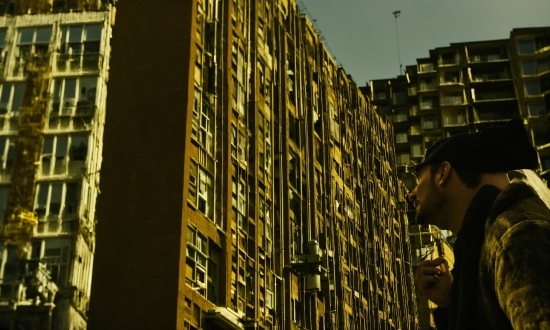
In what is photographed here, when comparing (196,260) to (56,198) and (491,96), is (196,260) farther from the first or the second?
(491,96)

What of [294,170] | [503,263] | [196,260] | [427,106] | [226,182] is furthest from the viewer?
[427,106]

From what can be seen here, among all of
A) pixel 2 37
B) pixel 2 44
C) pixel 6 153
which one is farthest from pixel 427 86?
pixel 6 153

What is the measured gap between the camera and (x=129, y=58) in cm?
3419

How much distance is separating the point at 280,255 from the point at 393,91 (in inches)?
2398

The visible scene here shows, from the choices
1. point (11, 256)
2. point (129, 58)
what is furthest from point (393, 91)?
point (11, 256)

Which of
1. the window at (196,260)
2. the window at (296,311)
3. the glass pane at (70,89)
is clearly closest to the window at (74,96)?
the glass pane at (70,89)

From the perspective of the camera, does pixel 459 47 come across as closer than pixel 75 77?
No

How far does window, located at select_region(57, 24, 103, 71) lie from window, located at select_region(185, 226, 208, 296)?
7176 millimetres

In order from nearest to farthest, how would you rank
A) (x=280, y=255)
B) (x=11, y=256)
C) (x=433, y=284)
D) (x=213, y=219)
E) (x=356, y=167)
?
(x=433, y=284) < (x=11, y=256) < (x=213, y=219) < (x=280, y=255) < (x=356, y=167)

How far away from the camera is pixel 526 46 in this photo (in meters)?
92.7

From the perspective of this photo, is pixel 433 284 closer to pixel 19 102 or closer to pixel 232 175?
pixel 19 102

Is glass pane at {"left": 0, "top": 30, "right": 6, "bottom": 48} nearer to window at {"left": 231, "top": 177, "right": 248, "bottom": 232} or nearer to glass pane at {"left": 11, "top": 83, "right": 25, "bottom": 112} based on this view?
glass pane at {"left": 11, "top": 83, "right": 25, "bottom": 112}

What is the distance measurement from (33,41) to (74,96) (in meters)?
2.99

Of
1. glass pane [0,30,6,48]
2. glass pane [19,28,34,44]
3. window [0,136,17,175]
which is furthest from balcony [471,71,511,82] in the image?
window [0,136,17,175]
